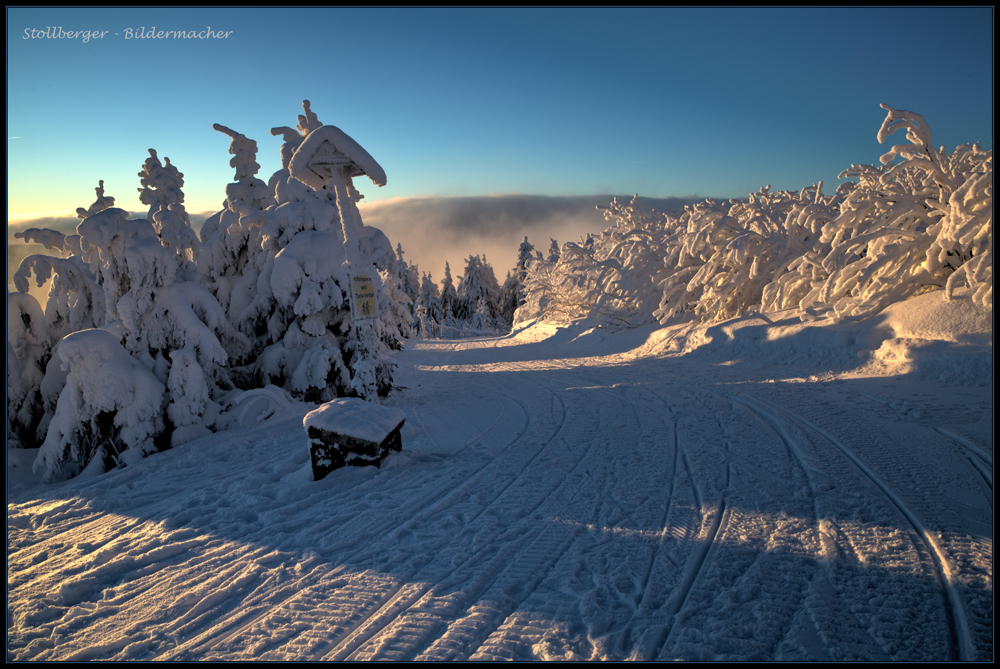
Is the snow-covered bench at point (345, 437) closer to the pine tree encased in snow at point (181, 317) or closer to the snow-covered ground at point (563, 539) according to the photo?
the snow-covered ground at point (563, 539)

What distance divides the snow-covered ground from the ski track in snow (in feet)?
0.06

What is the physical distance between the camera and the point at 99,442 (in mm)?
6598

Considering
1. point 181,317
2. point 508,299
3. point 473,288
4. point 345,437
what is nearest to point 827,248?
point 345,437

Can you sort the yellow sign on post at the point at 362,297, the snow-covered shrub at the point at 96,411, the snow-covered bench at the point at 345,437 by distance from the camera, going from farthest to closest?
1. the yellow sign on post at the point at 362,297
2. the snow-covered shrub at the point at 96,411
3. the snow-covered bench at the point at 345,437

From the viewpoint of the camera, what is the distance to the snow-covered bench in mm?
5039

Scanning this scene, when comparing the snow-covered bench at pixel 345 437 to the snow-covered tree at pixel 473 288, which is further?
the snow-covered tree at pixel 473 288

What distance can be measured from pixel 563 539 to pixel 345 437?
278 centimetres

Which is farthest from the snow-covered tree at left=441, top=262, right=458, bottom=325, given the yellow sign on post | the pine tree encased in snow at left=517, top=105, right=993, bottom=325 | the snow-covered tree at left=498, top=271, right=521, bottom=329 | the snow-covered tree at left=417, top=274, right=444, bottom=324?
the yellow sign on post

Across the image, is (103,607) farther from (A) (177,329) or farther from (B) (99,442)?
(A) (177,329)

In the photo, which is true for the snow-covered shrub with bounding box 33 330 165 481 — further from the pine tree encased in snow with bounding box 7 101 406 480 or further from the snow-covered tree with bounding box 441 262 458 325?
the snow-covered tree with bounding box 441 262 458 325

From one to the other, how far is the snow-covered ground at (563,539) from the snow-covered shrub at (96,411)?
47cm

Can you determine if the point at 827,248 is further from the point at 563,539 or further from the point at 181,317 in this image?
the point at 181,317

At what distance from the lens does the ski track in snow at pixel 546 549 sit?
8.21 ft

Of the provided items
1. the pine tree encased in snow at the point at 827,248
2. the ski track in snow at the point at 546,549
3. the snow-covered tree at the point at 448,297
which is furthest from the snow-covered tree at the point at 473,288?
the ski track in snow at the point at 546,549
